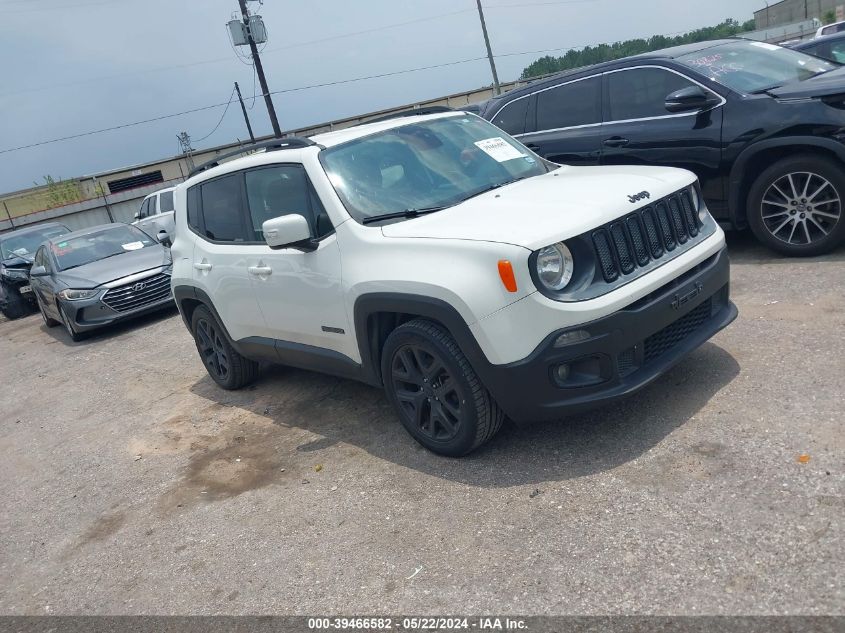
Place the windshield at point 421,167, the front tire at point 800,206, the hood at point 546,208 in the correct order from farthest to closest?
1. the front tire at point 800,206
2. the windshield at point 421,167
3. the hood at point 546,208

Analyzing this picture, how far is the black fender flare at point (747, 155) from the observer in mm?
5699

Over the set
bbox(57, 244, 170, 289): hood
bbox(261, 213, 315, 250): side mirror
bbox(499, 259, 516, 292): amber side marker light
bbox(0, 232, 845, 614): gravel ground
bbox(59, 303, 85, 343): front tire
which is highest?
bbox(261, 213, 315, 250): side mirror

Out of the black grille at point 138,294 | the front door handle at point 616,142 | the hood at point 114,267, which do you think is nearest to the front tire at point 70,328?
the hood at point 114,267

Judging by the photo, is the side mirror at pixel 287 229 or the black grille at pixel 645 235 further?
the side mirror at pixel 287 229

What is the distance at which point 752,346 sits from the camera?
471 cm

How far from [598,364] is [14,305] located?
46.6ft

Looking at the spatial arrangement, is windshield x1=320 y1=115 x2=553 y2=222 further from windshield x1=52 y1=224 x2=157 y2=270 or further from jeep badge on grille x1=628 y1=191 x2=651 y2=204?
windshield x1=52 y1=224 x2=157 y2=270

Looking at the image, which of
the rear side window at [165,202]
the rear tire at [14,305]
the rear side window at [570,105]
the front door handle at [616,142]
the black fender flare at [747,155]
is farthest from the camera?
the rear side window at [165,202]

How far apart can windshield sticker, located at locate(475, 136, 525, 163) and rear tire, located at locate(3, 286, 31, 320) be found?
12.8 m

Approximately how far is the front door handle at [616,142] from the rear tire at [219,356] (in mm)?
3907

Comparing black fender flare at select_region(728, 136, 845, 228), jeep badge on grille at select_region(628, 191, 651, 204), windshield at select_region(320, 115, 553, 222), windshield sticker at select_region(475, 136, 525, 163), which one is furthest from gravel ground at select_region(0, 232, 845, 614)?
windshield sticker at select_region(475, 136, 525, 163)

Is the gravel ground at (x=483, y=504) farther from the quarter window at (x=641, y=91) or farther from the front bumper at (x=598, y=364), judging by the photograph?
the quarter window at (x=641, y=91)

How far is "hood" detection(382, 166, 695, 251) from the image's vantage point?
11.8ft

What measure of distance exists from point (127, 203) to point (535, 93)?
34.2 metres
